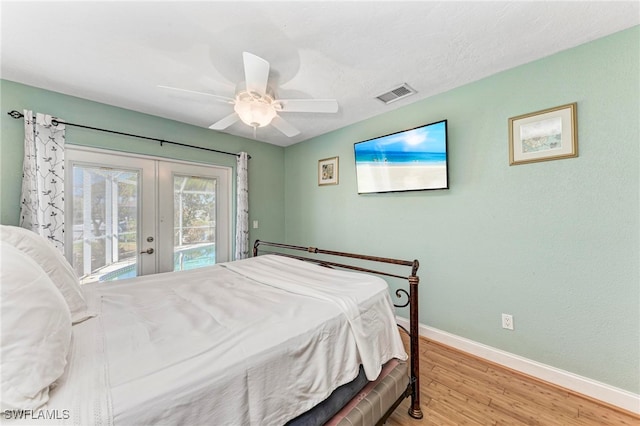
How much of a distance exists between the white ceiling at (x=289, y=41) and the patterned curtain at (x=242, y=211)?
4.13ft

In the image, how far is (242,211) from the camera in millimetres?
3438

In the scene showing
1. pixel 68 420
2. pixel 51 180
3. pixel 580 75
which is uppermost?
pixel 580 75

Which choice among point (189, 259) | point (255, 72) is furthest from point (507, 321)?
point (189, 259)

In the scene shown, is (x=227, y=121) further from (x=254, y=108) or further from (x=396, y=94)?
(x=396, y=94)

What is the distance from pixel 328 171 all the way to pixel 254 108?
6.10 ft

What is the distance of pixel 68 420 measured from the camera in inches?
25.0

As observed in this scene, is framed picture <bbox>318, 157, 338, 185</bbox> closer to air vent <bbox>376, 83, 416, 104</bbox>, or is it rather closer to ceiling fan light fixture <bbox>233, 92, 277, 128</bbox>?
air vent <bbox>376, 83, 416, 104</bbox>

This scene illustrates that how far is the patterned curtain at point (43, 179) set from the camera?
6.88 feet

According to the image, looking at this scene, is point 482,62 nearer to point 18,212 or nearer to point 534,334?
point 534,334

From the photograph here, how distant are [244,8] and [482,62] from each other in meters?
1.81

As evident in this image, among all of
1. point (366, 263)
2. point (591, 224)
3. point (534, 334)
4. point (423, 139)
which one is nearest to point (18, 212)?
point (366, 263)

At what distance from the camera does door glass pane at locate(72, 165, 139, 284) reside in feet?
7.86

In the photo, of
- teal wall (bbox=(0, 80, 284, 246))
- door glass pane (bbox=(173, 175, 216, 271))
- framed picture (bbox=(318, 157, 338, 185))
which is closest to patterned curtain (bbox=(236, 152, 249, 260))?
teal wall (bbox=(0, 80, 284, 246))

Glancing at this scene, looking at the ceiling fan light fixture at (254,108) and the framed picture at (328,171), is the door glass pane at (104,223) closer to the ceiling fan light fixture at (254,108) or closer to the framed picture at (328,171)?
the ceiling fan light fixture at (254,108)
